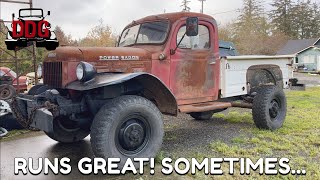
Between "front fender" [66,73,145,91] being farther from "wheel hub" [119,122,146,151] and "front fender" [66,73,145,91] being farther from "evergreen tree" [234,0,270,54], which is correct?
"evergreen tree" [234,0,270,54]

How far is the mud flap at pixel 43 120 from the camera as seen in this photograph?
4.00 m

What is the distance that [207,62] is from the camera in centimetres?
565

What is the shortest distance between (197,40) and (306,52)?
41.5 m

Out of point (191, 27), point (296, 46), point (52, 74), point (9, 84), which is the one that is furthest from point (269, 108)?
point (296, 46)

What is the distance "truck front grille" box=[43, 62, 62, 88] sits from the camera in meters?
4.48

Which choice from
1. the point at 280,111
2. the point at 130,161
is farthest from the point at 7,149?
the point at 280,111

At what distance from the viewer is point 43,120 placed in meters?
4.09

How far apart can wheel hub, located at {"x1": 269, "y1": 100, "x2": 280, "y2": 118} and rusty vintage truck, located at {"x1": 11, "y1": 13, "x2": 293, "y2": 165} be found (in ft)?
0.08

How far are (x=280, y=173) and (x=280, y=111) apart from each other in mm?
2905

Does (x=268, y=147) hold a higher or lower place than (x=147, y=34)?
lower

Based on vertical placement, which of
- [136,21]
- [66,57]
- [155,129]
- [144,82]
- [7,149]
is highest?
[136,21]

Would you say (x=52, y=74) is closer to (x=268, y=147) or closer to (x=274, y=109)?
(x=268, y=147)

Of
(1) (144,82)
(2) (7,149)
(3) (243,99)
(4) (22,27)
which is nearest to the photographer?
(1) (144,82)

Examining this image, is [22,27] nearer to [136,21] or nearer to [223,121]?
[136,21]
